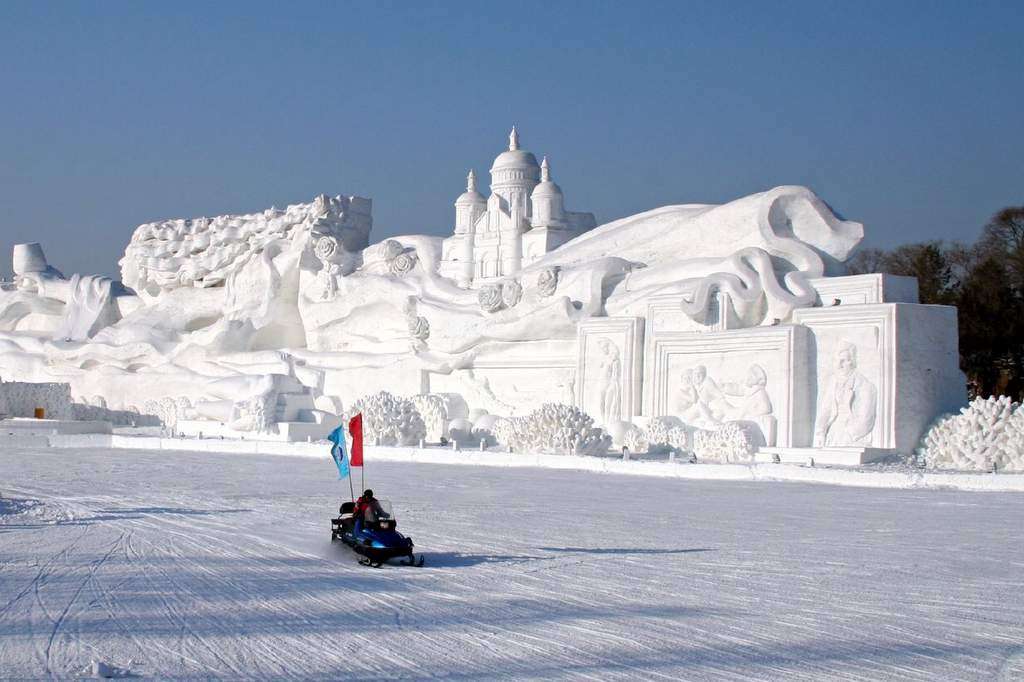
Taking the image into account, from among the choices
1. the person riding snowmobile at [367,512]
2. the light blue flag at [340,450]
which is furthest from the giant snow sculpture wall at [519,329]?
the person riding snowmobile at [367,512]

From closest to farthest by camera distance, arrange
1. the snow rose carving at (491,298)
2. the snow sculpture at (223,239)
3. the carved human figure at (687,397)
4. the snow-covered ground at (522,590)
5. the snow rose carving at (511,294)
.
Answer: the snow-covered ground at (522,590) < the carved human figure at (687,397) < the snow rose carving at (511,294) < the snow rose carving at (491,298) < the snow sculpture at (223,239)

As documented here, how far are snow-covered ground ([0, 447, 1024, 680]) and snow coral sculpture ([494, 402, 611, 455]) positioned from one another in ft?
19.5

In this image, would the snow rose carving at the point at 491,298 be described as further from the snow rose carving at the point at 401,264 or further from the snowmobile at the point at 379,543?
the snowmobile at the point at 379,543

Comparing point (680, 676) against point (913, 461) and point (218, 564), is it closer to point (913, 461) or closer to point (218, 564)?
point (218, 564)

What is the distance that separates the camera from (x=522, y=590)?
6.93 meters

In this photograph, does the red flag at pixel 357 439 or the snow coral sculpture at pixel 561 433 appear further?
the snow coral sculpture at pixel 561 433

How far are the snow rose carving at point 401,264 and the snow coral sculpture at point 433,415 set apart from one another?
5.36 metres

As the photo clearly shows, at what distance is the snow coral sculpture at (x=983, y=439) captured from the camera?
619 inches

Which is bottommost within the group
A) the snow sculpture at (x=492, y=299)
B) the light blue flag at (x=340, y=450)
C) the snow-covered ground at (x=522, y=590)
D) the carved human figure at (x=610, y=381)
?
the snow-covered ground at (x=522, y=590)

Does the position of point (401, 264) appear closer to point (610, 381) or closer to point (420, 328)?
point (420, 328)

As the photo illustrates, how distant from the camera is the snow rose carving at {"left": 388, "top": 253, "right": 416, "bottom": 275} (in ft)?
89.1

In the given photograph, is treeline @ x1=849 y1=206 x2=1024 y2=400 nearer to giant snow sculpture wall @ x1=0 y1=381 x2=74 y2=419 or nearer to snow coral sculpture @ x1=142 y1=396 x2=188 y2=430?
snow coral sculpture @ x1=142 y1=396 x2=188 y2=430

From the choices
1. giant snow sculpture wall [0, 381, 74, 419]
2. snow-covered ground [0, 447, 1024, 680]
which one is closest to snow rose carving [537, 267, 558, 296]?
snow-covered ground [0, 447, 1024, 680]

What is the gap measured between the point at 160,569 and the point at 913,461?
40.4 ft
